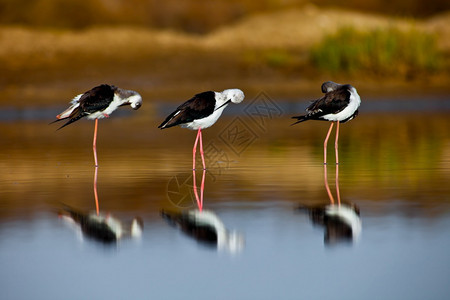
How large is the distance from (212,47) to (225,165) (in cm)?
2476

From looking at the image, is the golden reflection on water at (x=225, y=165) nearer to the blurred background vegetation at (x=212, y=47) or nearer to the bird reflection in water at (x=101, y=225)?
the bird reflection in water at (x=101, y=225)

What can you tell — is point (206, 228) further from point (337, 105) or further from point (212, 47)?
point (212, 47)

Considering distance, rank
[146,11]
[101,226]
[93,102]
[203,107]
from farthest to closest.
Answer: [146,11], [93,102], [203,107], [101,226]

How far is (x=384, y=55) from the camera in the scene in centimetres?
2945

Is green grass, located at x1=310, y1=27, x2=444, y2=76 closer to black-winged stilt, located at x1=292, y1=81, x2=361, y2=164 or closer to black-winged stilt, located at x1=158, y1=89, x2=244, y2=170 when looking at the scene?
black-winged stilt, located at x1=292, y1=81, x2=361, y2=164

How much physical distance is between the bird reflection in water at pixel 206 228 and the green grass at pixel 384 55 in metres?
22.0

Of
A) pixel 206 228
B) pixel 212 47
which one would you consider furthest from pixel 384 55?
pixel 206 228

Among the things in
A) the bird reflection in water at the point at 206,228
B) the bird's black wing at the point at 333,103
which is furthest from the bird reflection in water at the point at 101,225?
the bird's black wing at the point at 333,103

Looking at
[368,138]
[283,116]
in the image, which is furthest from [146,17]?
[368,138]

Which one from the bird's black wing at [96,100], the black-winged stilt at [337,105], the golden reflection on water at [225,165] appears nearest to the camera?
the golden reflection on water at [225,165]

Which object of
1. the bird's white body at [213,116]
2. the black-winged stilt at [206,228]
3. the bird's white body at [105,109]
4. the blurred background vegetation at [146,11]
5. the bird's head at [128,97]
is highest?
the blurred background vegetation at [146,11]

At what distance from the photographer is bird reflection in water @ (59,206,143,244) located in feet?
22.8

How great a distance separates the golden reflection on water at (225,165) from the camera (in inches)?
346

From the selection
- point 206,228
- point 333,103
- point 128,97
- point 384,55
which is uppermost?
point 384,55
